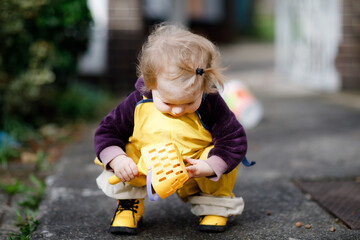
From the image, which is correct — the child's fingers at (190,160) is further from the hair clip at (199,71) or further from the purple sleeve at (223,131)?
the hair clip at (199,71)

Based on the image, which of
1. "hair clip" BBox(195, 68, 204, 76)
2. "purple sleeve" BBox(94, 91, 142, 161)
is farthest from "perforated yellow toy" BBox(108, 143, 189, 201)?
"hair clip" BBox(195, 68, 204, 76)

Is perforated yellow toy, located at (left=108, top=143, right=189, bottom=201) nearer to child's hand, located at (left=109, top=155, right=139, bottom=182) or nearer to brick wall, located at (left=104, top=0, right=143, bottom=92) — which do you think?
child's hand, located at (left=109, top=155, right=139, bottom=182)

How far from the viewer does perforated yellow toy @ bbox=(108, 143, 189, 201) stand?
1721mm

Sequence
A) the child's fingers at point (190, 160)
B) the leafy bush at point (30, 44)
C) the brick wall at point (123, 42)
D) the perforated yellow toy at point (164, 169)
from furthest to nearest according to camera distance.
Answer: the brick wall at point (123, 42) < the leafy bush at point (30, 44) < the child's fingers at point (190, 160) < the perforated yellow toy at point (164, 169)

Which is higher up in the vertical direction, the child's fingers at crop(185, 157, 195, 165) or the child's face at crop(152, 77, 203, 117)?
the child's face at crop(152, 77, 203, 117)

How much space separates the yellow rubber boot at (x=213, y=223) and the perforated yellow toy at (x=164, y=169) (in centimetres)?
35

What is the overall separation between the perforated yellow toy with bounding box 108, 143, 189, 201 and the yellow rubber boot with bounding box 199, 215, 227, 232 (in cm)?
35

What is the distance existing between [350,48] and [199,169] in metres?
5.24

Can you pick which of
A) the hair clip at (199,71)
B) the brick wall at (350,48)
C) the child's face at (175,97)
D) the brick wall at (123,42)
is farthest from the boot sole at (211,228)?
the brick wall at (350,48)

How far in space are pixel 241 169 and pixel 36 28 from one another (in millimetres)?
2311

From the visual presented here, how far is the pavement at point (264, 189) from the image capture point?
6.72ft

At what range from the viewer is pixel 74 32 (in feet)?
14.9

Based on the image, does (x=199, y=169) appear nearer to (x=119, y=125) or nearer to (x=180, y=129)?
(x=180, y=129)

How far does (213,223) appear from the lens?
202 centimetres
